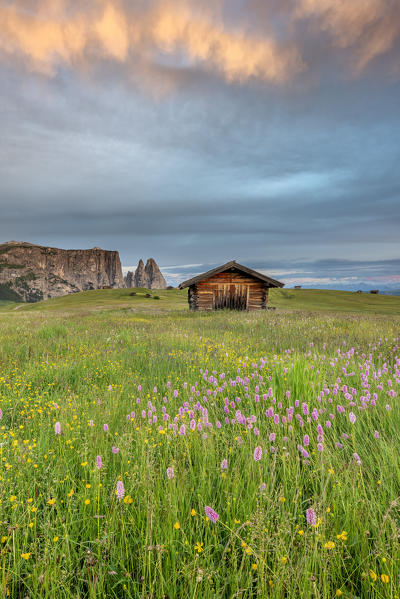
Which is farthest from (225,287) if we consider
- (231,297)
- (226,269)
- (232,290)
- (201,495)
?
(201,495)

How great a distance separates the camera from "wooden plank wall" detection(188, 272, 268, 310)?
1093 inches

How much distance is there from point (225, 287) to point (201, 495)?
26.2 metres

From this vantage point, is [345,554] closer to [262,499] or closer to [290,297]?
[262,499]

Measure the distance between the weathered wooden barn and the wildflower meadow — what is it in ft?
73.0

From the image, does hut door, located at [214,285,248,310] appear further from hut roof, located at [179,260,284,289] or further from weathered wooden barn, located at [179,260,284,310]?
hut roof, located at [179,260,284,289]

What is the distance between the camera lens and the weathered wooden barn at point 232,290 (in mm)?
27703

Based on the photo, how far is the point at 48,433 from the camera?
3246mm

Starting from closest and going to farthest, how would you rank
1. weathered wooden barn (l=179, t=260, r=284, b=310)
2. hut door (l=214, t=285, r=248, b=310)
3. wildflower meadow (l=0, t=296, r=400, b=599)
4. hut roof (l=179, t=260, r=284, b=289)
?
wildflower meadow (l=0, t=296, r=400, b=599) < hut roof (l=179, t=260, r=284, b=289) < weathered wooden barn (l=179, t=260, r=284, b=310) < hut door (l=214, t=285, r=248, b=310)

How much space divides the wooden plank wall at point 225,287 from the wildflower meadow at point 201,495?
72.8ft

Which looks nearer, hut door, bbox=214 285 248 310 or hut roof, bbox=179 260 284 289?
hut roof, bbox=179 260 284 289

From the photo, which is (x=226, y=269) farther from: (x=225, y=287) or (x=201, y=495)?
(x=201, y=495)

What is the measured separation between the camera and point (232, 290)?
2825 cm

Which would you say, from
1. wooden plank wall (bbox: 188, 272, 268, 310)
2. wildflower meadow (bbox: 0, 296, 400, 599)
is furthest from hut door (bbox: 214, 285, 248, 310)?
wildflower meadow (bbox: 0, 296, 400, 599)

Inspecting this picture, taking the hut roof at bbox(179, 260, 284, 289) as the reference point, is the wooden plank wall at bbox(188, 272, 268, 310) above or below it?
below
